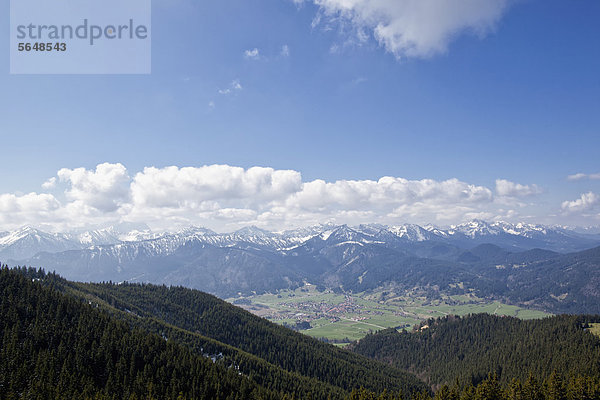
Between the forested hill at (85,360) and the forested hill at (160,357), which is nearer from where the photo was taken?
the forested hill at (85,360)

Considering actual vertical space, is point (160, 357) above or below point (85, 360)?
below

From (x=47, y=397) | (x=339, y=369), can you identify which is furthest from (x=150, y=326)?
(x=339, y=369)

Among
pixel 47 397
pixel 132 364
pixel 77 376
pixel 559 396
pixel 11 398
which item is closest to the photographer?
pixel 11 398

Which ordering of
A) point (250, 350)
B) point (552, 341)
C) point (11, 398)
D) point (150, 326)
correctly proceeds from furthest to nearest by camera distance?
1. point (250, 350)
2. point (552, 341)
3. point (150, 326)
4. point (11, 398)

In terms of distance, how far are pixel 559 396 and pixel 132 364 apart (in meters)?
128

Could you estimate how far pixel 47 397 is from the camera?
288 feet

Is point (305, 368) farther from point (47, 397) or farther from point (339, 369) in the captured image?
point (47, 397)

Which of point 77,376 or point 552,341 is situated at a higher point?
point 77,376

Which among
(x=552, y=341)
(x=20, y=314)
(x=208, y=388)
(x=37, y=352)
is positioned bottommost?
(x=552, y=341)

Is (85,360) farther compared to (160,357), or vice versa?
(160,357)

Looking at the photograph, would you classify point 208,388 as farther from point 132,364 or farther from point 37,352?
point 37,352

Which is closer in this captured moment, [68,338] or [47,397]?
[47,397]

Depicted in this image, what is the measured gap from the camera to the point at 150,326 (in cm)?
16538

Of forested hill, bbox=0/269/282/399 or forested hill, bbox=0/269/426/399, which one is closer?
forested hill, bbox=0/269/282/399
